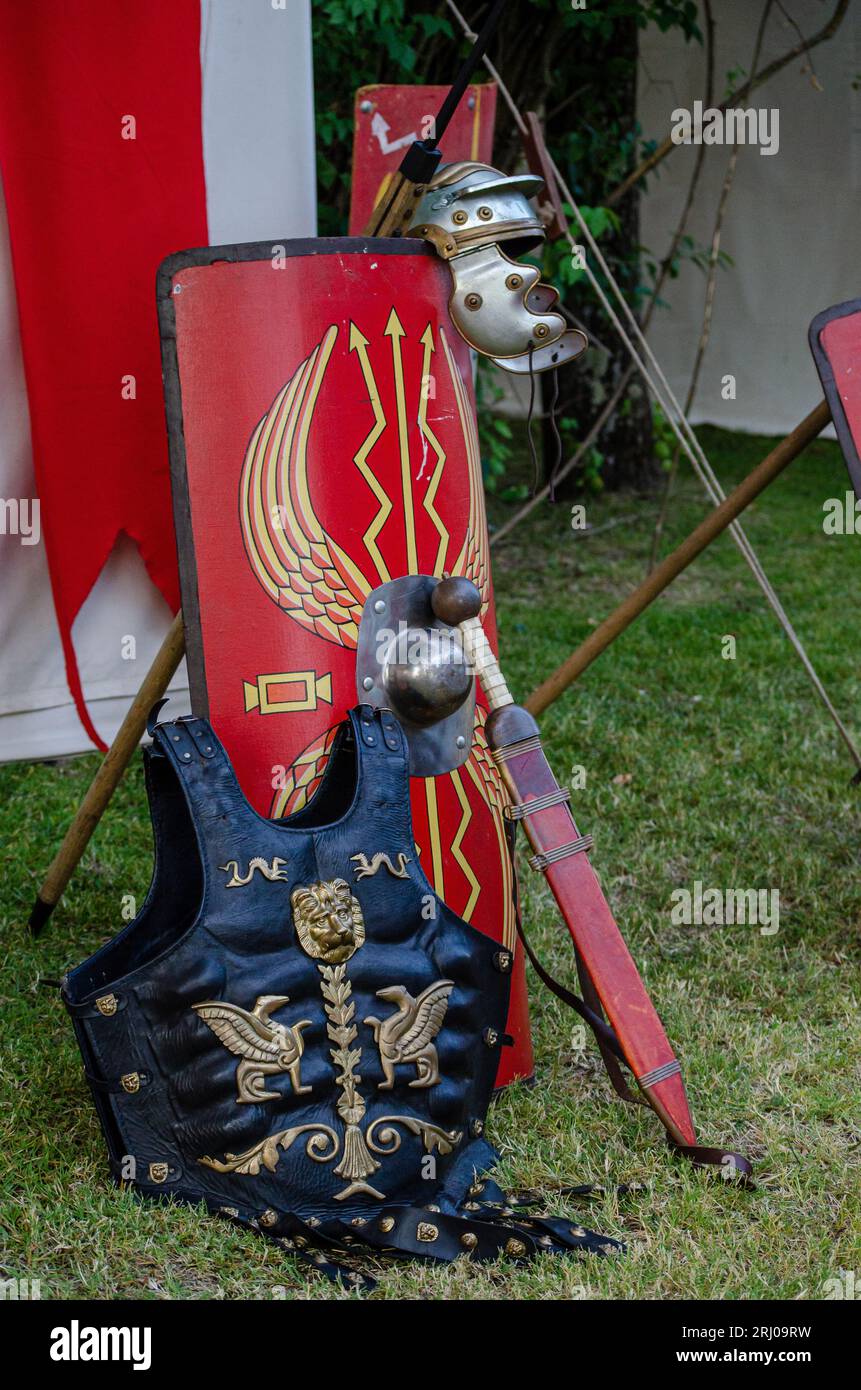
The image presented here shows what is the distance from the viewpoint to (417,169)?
1.80 metres

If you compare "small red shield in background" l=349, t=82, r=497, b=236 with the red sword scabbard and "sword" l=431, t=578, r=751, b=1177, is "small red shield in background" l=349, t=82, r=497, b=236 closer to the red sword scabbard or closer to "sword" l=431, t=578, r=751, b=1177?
"sword" l=431, t=578, r=751, b=1177

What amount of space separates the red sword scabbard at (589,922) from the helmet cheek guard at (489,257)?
0.48 m

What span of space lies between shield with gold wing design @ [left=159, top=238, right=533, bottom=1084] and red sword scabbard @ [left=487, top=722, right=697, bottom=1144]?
0.23m

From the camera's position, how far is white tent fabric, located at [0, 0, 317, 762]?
8.55 feet

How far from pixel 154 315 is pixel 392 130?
0.68 metres

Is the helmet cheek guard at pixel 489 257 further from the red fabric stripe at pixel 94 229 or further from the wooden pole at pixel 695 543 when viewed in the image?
the red fabric stripe at pixel 94 229

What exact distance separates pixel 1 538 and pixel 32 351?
1.20 ft

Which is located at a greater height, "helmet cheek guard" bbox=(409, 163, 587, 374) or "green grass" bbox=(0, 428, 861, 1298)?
"helmet cheek guard" bbox=(409, 163, 587, 374)

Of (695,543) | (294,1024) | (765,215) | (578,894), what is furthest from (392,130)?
(765,215)

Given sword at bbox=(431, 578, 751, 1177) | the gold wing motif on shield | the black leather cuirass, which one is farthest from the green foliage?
the black leather cuirass

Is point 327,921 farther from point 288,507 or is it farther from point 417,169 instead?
point 417,169

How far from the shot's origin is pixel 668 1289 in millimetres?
1529

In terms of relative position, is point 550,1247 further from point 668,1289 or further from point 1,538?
point 1,538

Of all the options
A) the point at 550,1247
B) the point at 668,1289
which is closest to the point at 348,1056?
the point at 550,1247
